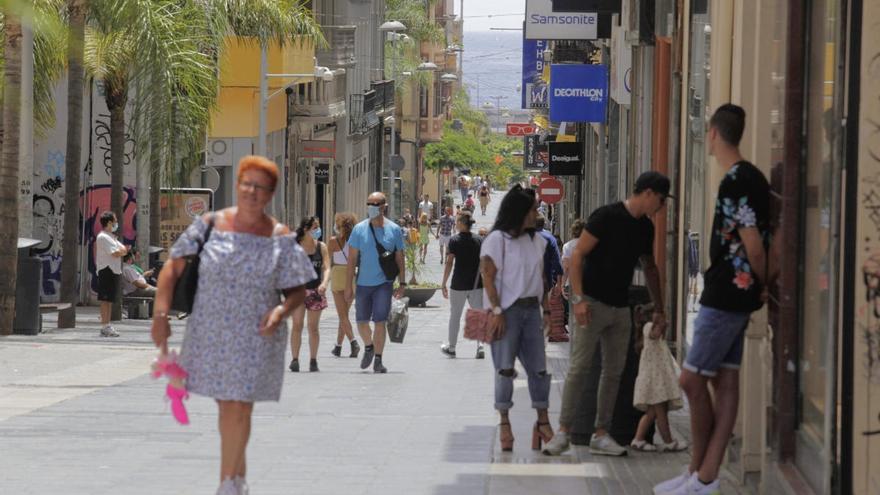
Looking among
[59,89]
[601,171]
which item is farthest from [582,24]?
[59,89]

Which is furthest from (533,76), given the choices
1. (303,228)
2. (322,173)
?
(303,228)

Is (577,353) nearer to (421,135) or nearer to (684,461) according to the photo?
(684,461)

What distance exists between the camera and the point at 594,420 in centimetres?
1059

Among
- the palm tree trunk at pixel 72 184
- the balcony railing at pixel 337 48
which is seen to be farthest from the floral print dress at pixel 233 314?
the balcony railing at pixel 337 48

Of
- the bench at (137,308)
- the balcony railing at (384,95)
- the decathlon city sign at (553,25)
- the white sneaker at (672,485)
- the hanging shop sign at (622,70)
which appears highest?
the balcony railing at (384,95)

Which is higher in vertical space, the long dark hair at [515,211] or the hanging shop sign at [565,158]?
the hanging shop sign at [565,158]

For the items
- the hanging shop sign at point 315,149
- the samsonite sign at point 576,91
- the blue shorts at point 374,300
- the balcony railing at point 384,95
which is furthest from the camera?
the balcony railing at point 384,95

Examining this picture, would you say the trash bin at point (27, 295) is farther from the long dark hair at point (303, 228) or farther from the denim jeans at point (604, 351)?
the denim jeans at point (604, 351)

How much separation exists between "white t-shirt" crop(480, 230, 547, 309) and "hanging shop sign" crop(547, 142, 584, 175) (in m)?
23.8

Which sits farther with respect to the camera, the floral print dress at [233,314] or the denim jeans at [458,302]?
the denim jeans at [458,302]

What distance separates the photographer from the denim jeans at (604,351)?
9984 millimetres

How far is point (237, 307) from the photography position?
24.2ft

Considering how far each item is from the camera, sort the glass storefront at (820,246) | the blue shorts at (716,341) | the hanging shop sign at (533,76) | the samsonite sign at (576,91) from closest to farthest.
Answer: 1. the glass storefront at (820,246)
2. the blue shorts at (716,341)
3. the samsonite sign at (576,91)
4. the hanging shop sign at (533,76)

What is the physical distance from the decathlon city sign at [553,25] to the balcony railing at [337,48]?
2783 cm
